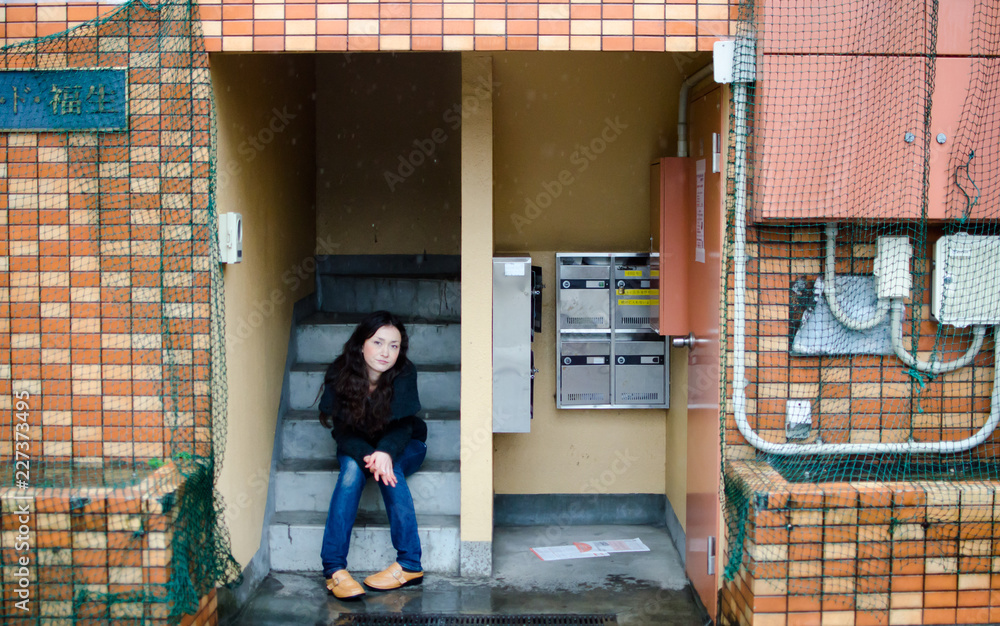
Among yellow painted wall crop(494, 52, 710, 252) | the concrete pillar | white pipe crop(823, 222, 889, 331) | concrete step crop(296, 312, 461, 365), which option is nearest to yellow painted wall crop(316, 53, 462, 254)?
concrete step crop(296, 312, 461, 365)

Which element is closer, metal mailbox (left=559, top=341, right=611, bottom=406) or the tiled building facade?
the tiled building facade

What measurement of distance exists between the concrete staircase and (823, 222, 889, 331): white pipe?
2064 millimetres

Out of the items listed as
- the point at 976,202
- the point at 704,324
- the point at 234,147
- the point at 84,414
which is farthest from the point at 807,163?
the point at 84,414

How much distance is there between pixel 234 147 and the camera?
13.1 feet

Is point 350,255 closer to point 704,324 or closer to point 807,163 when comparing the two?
point 704,324

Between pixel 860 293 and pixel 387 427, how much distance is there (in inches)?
87.4

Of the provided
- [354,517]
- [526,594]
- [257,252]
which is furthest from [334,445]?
[526,594]

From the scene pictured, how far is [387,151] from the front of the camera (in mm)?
5898

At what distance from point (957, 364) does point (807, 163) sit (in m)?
1.03

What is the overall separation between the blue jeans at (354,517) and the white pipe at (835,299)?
2075 mm

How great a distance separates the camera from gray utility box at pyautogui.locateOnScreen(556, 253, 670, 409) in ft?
16.4

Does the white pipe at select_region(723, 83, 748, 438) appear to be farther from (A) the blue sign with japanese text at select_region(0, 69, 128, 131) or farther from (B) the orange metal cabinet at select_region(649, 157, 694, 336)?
(A) the blue sign with japanese text at select_region(0, 69, 128, 131)

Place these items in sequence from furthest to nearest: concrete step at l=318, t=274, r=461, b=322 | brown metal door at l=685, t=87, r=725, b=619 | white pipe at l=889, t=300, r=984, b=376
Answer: concrete step at l=318, t=274, r=461, b=322, brown metal door at l=685, t=87, r=725, b=619, white pipe at l=889, t=300, r=984, b=376

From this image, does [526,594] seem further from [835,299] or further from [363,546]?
[835,299]
